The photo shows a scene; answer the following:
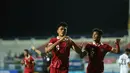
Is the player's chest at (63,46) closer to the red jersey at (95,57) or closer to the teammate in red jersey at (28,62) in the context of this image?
the red jersey at (95,57)

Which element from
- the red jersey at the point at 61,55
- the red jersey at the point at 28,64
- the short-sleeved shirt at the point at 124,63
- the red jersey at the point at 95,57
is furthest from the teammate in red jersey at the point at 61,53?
the short-sleeved shirt at the point at 124,63

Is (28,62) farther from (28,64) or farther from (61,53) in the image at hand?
(61,53)

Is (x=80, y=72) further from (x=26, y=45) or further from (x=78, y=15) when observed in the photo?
(x=78, y=15)

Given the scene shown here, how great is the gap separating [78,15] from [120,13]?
3.86 meters

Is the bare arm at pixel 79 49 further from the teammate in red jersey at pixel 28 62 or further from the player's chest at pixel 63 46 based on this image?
the teammate in red jersey at pixel 28 62

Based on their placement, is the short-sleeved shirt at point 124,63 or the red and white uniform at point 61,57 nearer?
the red and white uniform at point 61,57

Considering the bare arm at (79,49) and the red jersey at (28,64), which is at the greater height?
the bare arm at (79,49)

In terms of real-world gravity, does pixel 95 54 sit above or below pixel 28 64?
above

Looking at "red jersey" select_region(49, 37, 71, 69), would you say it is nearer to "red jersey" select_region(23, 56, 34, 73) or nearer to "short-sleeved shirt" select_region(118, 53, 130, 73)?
"red jersey" select_region(23, 56, 34, 73)

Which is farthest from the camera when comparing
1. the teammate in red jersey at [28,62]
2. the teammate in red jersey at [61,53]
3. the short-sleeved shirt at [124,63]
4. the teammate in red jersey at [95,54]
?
the short-sleeved shirt at [124,63]

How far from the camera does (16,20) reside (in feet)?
124

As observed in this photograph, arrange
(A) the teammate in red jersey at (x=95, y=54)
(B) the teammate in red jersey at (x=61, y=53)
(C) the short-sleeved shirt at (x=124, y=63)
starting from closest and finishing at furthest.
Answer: (B) the teammate in red jersey at (x=61, y=53) → (A) the teammate in red jersey at (x=95, y=54) → (C) the short-sleeved shirt at (x=124, y=63)

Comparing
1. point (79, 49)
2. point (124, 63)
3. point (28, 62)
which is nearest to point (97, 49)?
point (79, 49)

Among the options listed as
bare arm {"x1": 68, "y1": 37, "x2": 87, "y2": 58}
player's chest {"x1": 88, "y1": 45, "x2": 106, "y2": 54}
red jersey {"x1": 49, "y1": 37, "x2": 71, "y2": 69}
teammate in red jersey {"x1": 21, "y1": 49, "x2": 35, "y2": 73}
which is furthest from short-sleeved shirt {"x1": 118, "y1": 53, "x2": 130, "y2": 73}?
red jersey {"x1": 49, "y1": 37, "x2": 71, "y2": 69}
